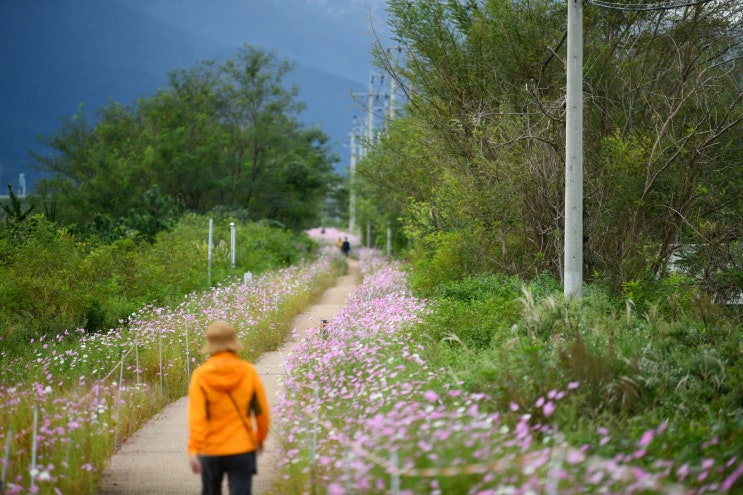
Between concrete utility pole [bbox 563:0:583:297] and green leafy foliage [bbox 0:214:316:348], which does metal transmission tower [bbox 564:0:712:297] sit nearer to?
concrete utility pole [bbox 563:0:583:297]

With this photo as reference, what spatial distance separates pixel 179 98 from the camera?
48250mm

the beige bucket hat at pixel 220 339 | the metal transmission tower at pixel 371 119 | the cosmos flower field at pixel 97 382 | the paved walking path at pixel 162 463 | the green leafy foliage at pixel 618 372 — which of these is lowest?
the paved walking path at pixel 162 463

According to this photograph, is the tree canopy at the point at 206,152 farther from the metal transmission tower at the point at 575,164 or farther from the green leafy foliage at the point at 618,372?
the green leafy foliage at the point at 618,372

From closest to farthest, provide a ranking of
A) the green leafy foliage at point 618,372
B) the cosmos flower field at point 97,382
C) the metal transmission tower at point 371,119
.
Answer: the green leafy foliage at point 618,372 < the cosmos flower field at point 97,382 < the metal transmission tower at point 371,119

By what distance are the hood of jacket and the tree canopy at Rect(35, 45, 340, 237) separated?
35011 mm

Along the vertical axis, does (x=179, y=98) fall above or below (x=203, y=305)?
above

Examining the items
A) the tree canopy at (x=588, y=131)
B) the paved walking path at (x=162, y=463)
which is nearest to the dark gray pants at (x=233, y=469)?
the paved walking path at (x=162, y=463)

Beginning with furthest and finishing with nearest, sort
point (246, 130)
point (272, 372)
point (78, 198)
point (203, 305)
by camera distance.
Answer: point (246, 130) < point (78, 198) < point (203, 305) < point (272, 372)

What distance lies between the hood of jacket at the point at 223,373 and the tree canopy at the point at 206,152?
3501cm

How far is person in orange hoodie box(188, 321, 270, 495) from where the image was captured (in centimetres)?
543

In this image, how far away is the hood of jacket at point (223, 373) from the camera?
5478 mm

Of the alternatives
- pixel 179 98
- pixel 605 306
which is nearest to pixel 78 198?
pixel 179 98

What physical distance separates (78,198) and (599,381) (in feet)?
130

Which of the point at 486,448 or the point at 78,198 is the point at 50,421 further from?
the point at 78,198
